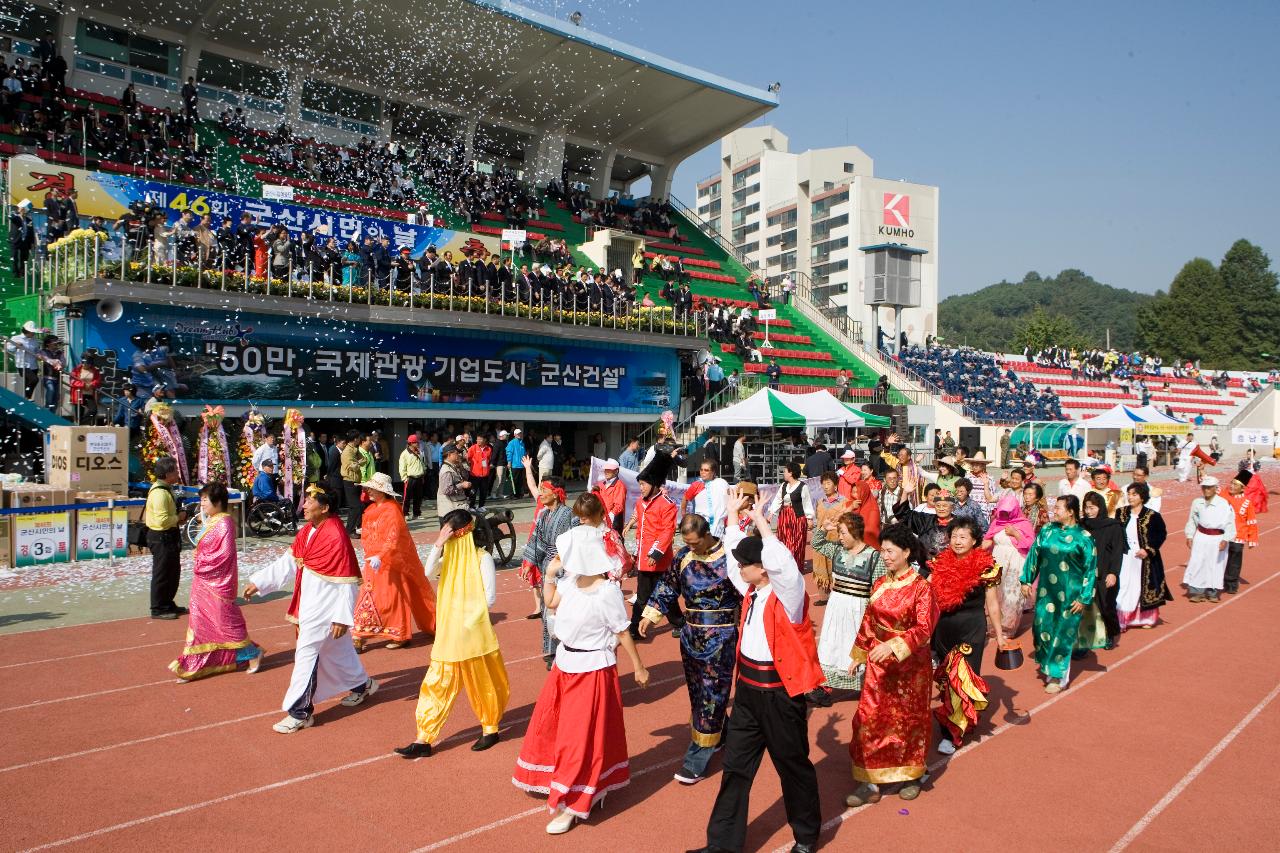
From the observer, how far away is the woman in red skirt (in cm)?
482

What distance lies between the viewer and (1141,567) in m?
9.53

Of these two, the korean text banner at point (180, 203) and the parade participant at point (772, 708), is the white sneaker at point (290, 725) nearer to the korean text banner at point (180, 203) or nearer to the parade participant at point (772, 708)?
the parade participant at point (772, 708)

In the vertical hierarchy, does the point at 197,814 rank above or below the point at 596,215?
below

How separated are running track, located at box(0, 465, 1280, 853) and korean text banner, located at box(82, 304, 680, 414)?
29.3ft

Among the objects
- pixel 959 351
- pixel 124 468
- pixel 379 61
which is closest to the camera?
pixel 124 468

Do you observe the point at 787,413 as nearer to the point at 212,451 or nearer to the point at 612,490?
the point at 612,490

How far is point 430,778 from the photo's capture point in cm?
541

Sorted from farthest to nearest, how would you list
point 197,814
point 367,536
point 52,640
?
point 52,640 < point 367,536 < point 197,814

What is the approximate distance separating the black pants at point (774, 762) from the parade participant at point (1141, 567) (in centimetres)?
633

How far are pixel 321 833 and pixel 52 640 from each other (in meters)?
5.56

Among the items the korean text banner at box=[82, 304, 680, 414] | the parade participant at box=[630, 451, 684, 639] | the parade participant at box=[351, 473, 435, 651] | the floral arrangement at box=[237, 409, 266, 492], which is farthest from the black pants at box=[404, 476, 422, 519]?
the parade participant at box=[630, 451, 684, 639]

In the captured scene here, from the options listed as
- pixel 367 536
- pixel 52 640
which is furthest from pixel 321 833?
pixel 52 640

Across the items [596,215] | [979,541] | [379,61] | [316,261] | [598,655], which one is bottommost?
[598,655]

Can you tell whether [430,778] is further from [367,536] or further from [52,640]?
[52,640]
